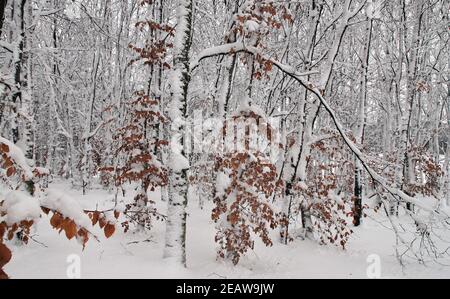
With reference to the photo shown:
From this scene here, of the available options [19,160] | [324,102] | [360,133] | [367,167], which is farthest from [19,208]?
[360,133]

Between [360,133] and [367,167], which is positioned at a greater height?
[360,133]

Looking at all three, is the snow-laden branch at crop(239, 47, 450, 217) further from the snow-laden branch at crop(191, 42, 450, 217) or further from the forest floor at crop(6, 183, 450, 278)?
the forest floor at crop(6, 183, 450, 278)

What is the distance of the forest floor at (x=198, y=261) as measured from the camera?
5492mm

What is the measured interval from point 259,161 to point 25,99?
5.77 meters

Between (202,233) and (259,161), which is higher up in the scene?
(259,161)

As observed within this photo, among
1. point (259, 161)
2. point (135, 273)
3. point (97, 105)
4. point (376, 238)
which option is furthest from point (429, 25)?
point (97, 105)

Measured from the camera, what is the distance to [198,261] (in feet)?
22.6

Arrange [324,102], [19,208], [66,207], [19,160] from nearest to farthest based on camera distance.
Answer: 1. [19,208]
2. [66,207]
3. [19,160]
4. [324,102]

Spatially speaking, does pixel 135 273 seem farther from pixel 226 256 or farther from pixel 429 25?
pixel 429 25

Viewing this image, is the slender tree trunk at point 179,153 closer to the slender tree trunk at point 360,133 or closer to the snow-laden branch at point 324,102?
the snow-laden branch at point 324,102

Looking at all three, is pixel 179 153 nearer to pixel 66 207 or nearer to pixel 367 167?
pixel 367 167
